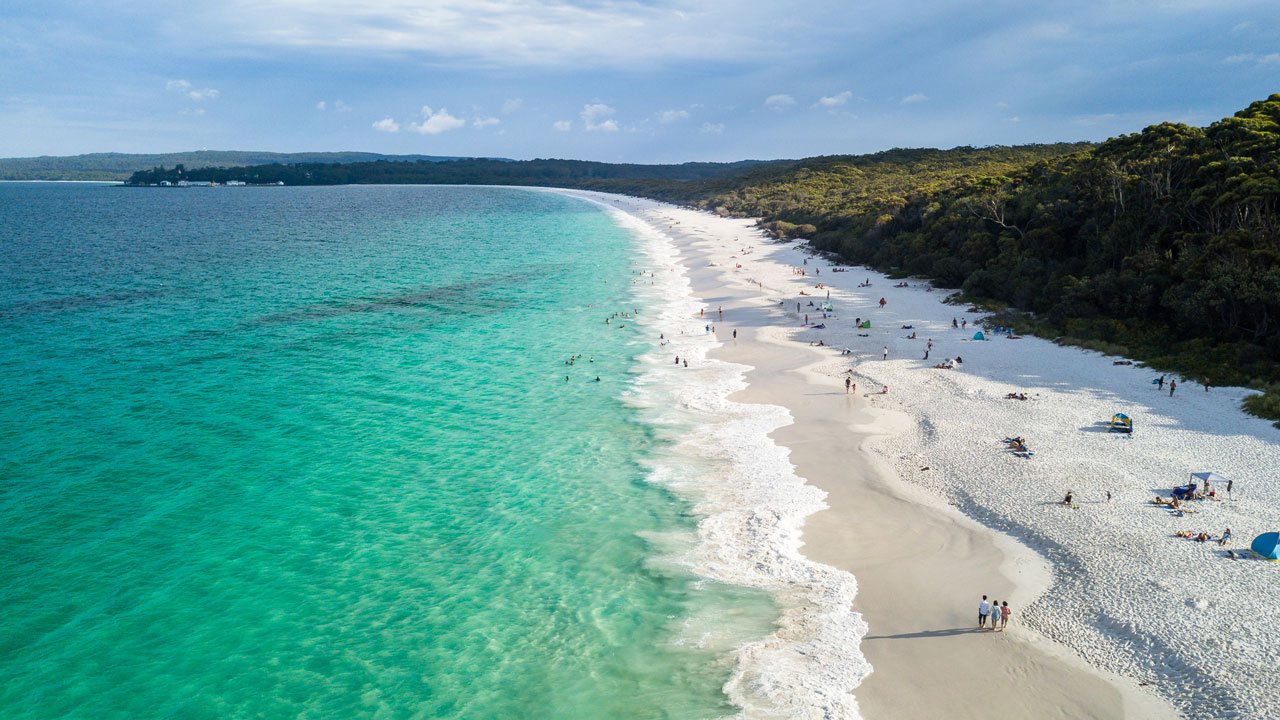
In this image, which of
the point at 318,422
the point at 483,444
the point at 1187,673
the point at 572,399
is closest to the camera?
the point at 1187,673

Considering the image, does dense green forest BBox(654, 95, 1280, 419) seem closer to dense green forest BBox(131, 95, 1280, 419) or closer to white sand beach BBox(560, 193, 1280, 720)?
dense green forest BBox(131, 95, 1280, 419)

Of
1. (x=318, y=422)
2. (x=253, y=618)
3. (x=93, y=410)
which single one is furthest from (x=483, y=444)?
(x=93, y=410)

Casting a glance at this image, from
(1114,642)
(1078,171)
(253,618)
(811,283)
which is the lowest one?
(253,618)

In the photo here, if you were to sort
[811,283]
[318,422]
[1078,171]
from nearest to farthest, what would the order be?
1. [318,422]
2. [1078,171]
3. [811,283]

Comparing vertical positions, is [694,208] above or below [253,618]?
above

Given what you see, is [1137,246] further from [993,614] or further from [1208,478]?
[993,614]

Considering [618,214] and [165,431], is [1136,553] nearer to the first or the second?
[165,431]
